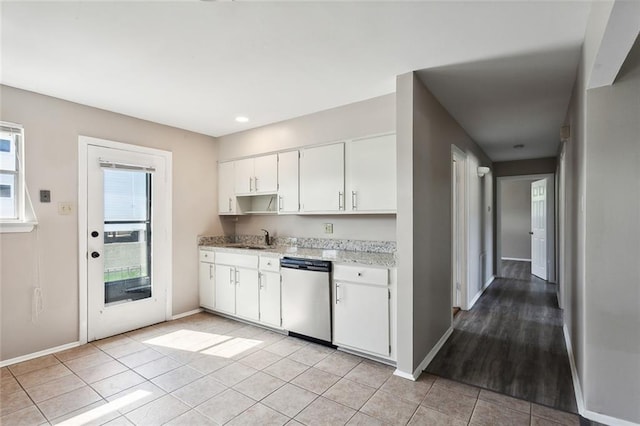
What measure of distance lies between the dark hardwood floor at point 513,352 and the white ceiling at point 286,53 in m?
2.46

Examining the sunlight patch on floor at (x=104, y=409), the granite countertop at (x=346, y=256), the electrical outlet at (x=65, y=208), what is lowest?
the sunlight patch on floor at (x=104, y=409)

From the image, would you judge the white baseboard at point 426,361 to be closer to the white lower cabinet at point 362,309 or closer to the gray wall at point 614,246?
the white lower cabinet at point 362,309

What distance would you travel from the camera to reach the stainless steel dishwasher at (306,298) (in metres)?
3.07

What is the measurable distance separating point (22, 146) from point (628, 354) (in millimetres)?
4860

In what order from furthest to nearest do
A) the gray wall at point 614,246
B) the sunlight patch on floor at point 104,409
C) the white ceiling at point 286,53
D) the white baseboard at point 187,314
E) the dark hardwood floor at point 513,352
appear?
1. the white baseboard at point 187,314
2. the dark hardwood floor at point 513,352
3. the sunlight patch on floor at point 104,409
4. the gray wall at point 614,246
5. the white ceiling at point 286,53

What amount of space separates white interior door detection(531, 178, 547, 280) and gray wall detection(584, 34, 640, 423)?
15.9 feet

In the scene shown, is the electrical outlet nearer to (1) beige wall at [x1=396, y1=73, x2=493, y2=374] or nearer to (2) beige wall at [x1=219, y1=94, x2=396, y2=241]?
(2) beige wall at [x1=219, y1=94, x2=396, y2=241]

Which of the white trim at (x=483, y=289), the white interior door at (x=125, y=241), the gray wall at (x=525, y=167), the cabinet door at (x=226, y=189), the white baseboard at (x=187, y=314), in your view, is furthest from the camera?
the gray wall at (x=525, y=167)

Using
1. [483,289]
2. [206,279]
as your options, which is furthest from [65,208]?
[483,289]

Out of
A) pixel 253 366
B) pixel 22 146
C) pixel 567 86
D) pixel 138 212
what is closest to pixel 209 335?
pixel 253 366

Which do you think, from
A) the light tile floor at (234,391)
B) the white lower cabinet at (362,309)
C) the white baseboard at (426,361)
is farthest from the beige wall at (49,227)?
the white baseboard at (426,361)

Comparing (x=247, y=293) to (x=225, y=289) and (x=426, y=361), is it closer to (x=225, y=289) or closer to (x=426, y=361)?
(x=225, y=289)

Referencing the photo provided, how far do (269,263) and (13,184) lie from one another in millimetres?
2431

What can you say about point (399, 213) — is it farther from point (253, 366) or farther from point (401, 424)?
point (253, 366)
